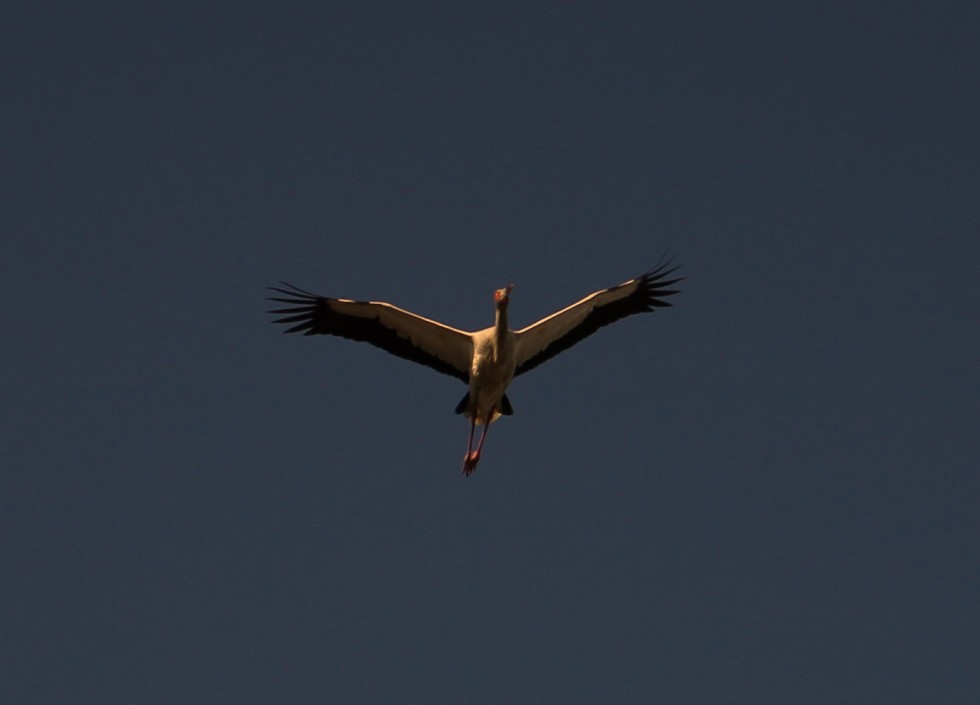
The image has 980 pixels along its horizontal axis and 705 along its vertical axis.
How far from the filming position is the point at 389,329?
27.6m

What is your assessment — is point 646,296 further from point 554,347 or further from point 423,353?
point 423,353

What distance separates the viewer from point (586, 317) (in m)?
27.8

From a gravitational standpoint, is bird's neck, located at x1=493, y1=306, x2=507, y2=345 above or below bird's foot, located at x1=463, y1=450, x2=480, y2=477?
above

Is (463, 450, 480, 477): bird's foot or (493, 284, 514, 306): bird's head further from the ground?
(493, 284, 514, 306): bird's head

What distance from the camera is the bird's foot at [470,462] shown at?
28.1m

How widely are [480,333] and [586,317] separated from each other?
1710 mm

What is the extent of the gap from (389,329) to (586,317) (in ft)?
9.76

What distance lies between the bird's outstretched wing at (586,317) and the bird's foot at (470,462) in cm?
151

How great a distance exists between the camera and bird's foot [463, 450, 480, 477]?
2811cm

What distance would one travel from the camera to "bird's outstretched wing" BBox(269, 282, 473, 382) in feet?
88.6

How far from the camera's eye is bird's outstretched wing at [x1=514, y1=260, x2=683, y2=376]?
2755 cm

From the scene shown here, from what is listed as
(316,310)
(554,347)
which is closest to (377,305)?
(316,310)

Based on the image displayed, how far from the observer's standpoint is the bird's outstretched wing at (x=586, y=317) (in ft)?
90.4

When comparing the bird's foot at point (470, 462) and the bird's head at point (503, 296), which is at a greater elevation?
the bird's head at point (503, 296)
